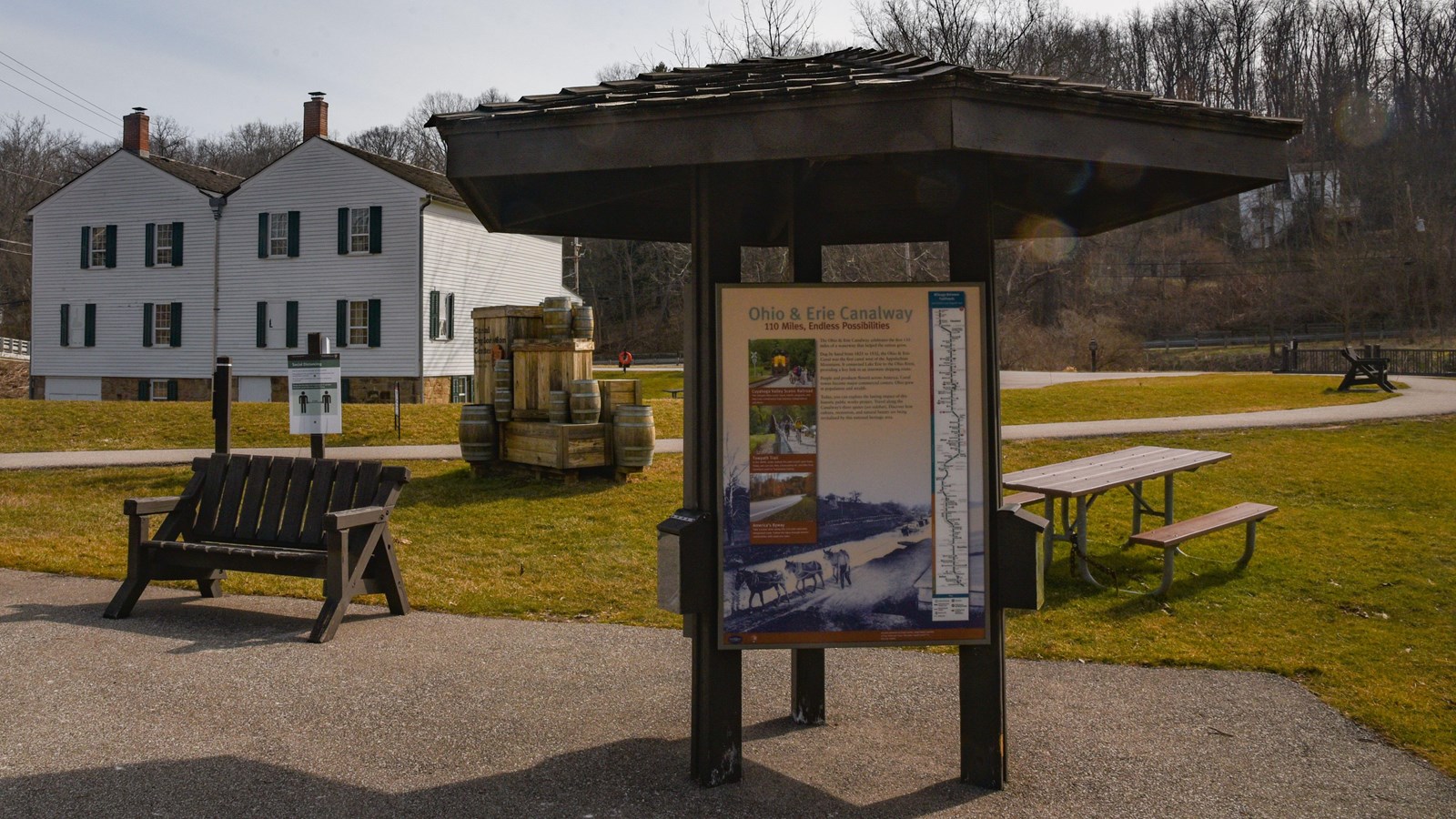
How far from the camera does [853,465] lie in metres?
4.14

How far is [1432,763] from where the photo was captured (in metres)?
4.50

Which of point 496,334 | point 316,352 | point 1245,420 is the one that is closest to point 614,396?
point 496,334

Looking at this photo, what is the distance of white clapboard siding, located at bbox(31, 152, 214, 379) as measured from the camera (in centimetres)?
3378

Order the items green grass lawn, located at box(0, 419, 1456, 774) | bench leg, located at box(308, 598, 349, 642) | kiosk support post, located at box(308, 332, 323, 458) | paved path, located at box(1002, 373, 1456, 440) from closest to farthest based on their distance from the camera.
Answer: green grass lawn, located at box(0, 419, 1456, 774)
bench leg, located at box(308, 598, 349, 642)
kiosk support post, located at box(308, 332, 323, 458)
paved path, located at box(1002, 373, 1456, 440)

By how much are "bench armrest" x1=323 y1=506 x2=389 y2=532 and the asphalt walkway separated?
7295 millimetres

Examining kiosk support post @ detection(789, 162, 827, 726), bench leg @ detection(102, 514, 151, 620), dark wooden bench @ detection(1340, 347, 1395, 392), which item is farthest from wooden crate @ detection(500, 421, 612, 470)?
dark wooden bench @ detection(1340, 347, 1395, 392)

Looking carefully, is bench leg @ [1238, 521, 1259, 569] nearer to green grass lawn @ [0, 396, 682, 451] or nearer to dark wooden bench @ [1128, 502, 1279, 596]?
dark wooden bench @ [1128, 502, 1279, 596]

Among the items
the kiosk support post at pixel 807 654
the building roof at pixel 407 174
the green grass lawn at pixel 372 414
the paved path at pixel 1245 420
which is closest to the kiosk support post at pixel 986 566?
the kiosk support post at pixel 807 654

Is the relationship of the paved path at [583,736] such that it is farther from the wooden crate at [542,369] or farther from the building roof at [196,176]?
the building roof at [196,176]

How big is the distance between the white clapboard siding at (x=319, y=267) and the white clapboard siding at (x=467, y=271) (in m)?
0.67

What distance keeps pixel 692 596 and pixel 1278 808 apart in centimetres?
230

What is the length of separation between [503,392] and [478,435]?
66 centimetres

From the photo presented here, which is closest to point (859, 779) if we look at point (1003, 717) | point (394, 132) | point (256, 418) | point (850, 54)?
point (1003, 717)

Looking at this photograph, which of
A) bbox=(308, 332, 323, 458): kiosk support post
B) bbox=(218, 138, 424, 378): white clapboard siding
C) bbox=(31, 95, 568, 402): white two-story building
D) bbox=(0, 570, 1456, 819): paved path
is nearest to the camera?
bbox=(0, 570, 1456, 819): paved path
